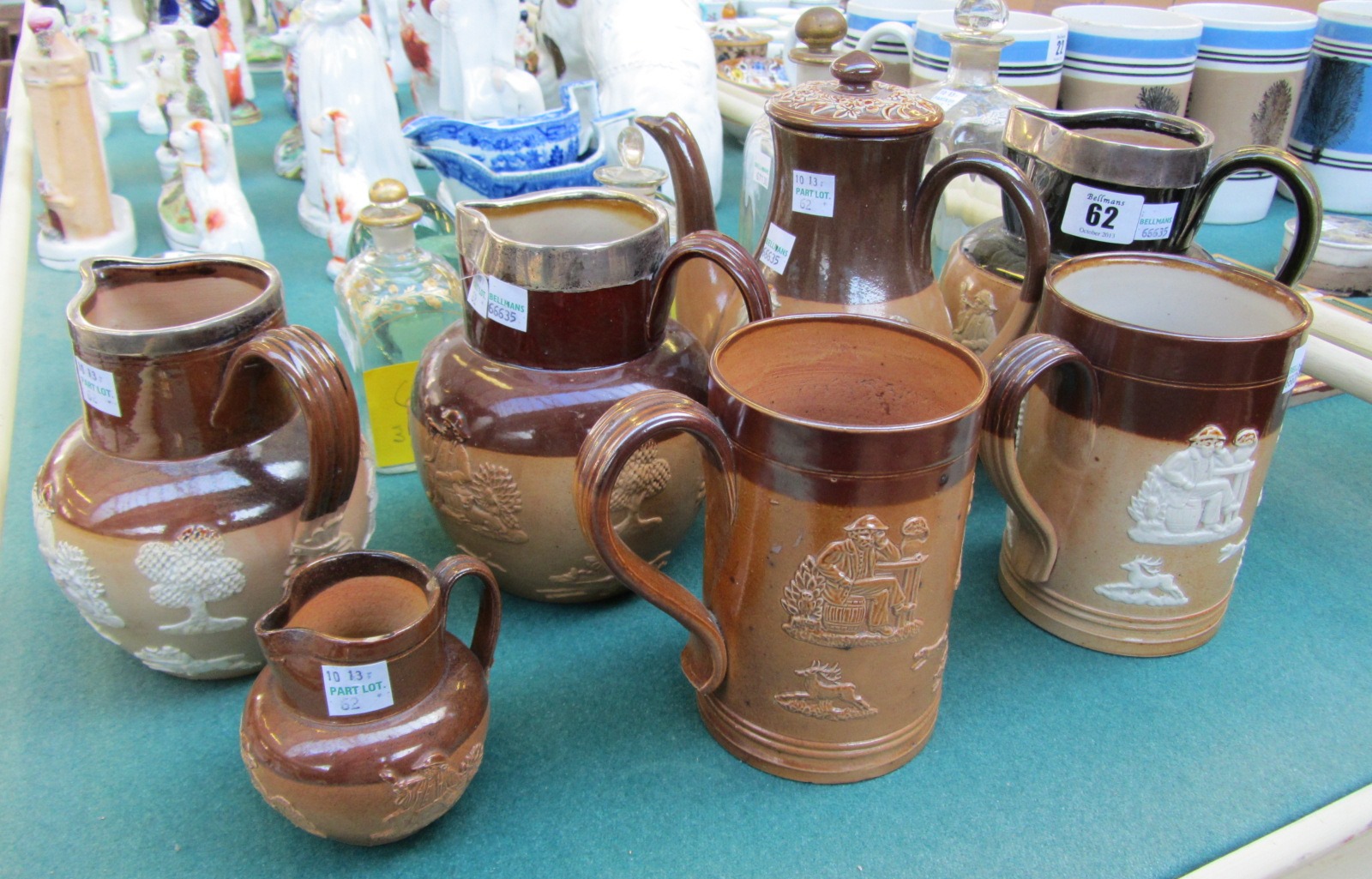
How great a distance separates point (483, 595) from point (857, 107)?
53 cm

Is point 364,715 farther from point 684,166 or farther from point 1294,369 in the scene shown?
point 1294,369

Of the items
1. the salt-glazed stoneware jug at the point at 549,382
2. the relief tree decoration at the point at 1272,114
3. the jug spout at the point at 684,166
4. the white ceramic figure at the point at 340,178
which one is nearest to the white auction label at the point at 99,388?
the salt-glazed stoneware jug at the point at 549,382

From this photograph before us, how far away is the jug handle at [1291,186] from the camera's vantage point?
0.97 metres

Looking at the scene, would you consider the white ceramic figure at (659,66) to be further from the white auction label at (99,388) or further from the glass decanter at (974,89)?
the white auction label at (99,388)

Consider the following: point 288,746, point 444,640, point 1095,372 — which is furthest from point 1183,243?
point 288,746

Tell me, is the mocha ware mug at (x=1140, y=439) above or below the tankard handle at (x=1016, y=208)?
below

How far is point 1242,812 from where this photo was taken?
0.84m

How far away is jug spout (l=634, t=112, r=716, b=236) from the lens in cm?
107

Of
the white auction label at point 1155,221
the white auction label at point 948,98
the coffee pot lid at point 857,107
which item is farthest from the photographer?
the white auction label at point 948,98

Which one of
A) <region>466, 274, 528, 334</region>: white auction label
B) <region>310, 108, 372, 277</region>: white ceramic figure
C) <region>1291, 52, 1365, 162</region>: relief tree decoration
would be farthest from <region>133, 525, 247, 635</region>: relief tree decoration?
<region>1291, 52, 1365, 162</region>: relief tree decoration

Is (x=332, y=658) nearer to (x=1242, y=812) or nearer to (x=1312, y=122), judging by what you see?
(x=1242, y=812)

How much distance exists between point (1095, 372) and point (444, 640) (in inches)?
22.8

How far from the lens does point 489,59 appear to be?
6.18ft

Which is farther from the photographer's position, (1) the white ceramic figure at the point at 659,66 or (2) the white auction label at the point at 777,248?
(1) the white ceramic figure at the point at 659,66
